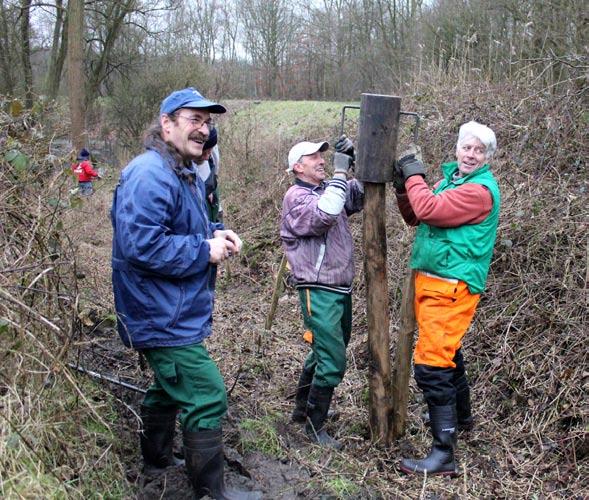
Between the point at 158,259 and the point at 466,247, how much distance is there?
68.3 inches

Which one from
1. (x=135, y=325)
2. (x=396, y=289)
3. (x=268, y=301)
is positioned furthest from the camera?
(x=268, y=301)

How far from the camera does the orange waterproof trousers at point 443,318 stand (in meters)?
3.44

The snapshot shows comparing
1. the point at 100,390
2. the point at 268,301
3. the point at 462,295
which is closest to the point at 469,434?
the point at 462,295

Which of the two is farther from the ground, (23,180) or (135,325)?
(23,180)

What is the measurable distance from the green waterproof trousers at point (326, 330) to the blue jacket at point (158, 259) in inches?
36.8

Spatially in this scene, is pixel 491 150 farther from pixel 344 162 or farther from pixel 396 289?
pixel 396 289

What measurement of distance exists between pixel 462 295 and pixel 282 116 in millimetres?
14874

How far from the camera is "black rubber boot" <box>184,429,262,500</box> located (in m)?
2.97

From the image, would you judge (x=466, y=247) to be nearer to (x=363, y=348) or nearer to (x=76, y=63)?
(x=363, y=348)

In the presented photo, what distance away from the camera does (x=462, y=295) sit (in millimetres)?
3445

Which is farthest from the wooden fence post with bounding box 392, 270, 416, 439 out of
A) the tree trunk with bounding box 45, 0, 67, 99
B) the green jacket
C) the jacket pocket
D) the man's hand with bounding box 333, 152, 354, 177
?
the tree trunk with bounding box 45, 0, 67, 99

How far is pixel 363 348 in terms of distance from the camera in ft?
18.1

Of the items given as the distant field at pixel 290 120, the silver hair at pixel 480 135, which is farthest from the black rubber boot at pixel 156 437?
the distant field at pixel 290 120

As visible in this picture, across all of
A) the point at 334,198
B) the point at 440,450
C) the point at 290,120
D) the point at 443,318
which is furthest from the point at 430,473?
the point at 290,120
